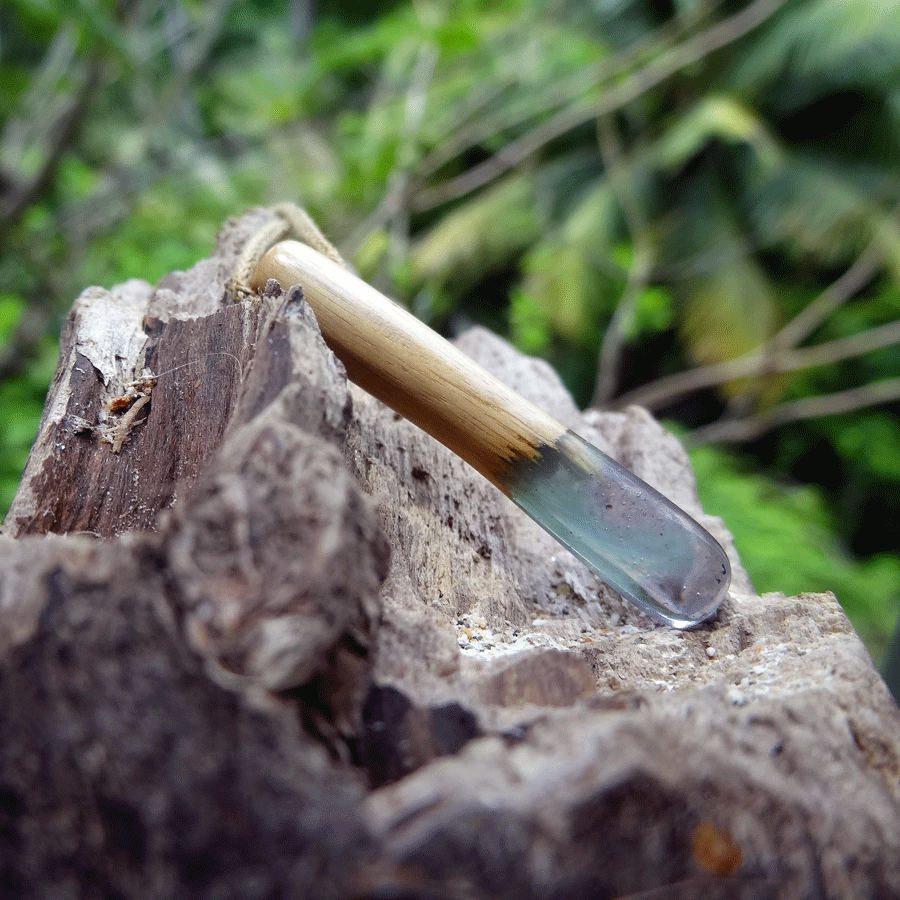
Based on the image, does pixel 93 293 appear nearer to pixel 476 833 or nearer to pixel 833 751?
pixel 476 833

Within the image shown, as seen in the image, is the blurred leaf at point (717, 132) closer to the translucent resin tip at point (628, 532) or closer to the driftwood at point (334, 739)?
the translucent resin tip at point (628, 532)

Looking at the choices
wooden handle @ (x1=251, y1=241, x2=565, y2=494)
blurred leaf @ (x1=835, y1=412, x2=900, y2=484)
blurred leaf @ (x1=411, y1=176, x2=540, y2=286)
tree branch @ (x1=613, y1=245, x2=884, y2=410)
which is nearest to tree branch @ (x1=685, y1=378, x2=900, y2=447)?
tree branch @ (x1=613, y1=245, x2=884, y2=410)

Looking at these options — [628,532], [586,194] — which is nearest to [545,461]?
[628,532]

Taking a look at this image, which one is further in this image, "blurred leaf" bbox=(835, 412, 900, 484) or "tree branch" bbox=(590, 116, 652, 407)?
"blurred leaf" bbox=(835, 412, 900, 484)

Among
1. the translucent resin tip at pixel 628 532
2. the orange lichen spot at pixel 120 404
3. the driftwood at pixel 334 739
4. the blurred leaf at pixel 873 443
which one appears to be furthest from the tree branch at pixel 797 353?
the driftwood at pixel 334 739

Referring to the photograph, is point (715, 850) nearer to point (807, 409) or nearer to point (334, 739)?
point (334, 739)

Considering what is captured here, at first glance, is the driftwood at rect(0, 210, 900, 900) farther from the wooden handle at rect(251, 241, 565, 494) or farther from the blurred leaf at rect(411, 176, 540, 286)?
the blurred leaf at rect(411, 176, 540, 286)
